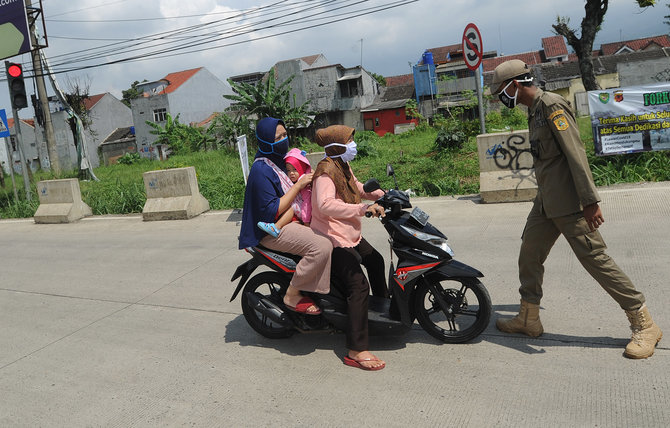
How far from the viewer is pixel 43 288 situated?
7168 millimetres

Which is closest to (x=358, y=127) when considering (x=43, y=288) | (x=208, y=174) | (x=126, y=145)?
(x=126, y=145)

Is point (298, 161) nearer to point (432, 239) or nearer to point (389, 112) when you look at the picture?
point (432, 239)

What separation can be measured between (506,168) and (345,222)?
5686mm

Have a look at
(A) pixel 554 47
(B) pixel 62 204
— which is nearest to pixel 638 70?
(A) pixel 554 47

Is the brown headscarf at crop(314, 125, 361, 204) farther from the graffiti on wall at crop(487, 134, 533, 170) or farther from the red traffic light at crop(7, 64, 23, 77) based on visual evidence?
the red traffic light at crop(7, 64, 23, 77)

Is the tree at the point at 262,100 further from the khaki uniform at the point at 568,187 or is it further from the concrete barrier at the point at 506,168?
the khaki uniform at the point at 568,187

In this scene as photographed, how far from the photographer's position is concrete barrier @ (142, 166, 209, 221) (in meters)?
11.3

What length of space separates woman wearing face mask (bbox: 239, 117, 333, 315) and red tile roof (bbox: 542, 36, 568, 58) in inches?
2711

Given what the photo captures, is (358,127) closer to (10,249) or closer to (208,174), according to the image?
(208,174)

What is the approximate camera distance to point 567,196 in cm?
359

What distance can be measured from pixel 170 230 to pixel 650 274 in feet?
26.0

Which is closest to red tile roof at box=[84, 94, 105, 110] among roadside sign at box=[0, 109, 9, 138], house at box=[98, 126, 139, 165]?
house at box=[98, 126, 139, 165]

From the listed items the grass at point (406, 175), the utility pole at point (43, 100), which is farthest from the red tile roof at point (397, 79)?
the grass at point (406, 175)

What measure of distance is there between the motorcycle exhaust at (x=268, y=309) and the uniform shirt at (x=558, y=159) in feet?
6.74
